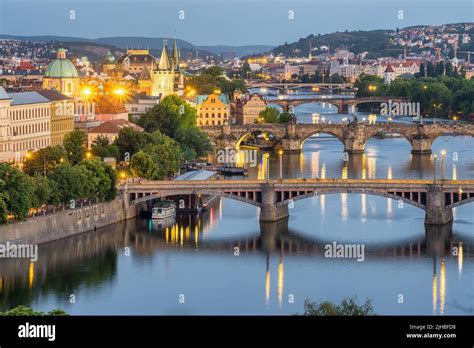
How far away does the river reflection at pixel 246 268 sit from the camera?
72.8ft

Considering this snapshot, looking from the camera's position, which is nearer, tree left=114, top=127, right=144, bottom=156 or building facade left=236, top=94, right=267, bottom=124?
tree left=114, top=127, right=144, bottom=156

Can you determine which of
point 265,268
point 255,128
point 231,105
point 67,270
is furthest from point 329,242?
point 231,105

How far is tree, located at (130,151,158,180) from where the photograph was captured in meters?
34.2

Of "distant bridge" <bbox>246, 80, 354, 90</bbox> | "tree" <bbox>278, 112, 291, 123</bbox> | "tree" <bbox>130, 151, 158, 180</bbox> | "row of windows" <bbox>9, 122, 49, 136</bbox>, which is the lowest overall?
"distant bridge" <bbox>246, 80, 354, 90</bbox>

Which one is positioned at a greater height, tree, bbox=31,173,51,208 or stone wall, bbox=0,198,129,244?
tree, bbox=31,173,51,208

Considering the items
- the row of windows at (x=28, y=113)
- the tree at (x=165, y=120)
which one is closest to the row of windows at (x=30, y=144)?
the row of windows at (x=28, y=113)

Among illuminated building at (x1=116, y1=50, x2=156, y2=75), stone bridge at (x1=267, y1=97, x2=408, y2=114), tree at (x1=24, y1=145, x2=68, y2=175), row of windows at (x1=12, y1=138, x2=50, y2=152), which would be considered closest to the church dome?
row of windows at (x1=12, y1=138, x2=50, y2=152)

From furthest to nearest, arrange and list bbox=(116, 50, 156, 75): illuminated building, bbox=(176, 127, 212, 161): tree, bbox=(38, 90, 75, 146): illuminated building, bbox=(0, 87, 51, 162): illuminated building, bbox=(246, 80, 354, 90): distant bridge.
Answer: bbox=(246, 80, 354, 90): distant bridge → bbox=(116, 50, 156, 75): illuminated building → bbox=(176, 127, 212, 161): tree → bbox=(38, 90, 75, 146): illuminated building → bbox=(0, 87, 51, 162): illuminated building

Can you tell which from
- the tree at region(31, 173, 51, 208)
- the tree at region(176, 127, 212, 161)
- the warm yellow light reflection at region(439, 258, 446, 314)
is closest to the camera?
the warm yellow light reflection at region(439, 258, 446, 314)

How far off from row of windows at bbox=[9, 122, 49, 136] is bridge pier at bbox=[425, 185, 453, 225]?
12.1m

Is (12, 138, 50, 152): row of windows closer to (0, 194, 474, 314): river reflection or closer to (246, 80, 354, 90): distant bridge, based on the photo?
(0, 194, 474, 314): river reflection

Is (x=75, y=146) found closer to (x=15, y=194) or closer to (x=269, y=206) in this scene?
(x=269, y=206)

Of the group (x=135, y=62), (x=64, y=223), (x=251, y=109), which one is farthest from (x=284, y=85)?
(x=64, y=223)

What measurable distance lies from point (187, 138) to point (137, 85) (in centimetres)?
2299
